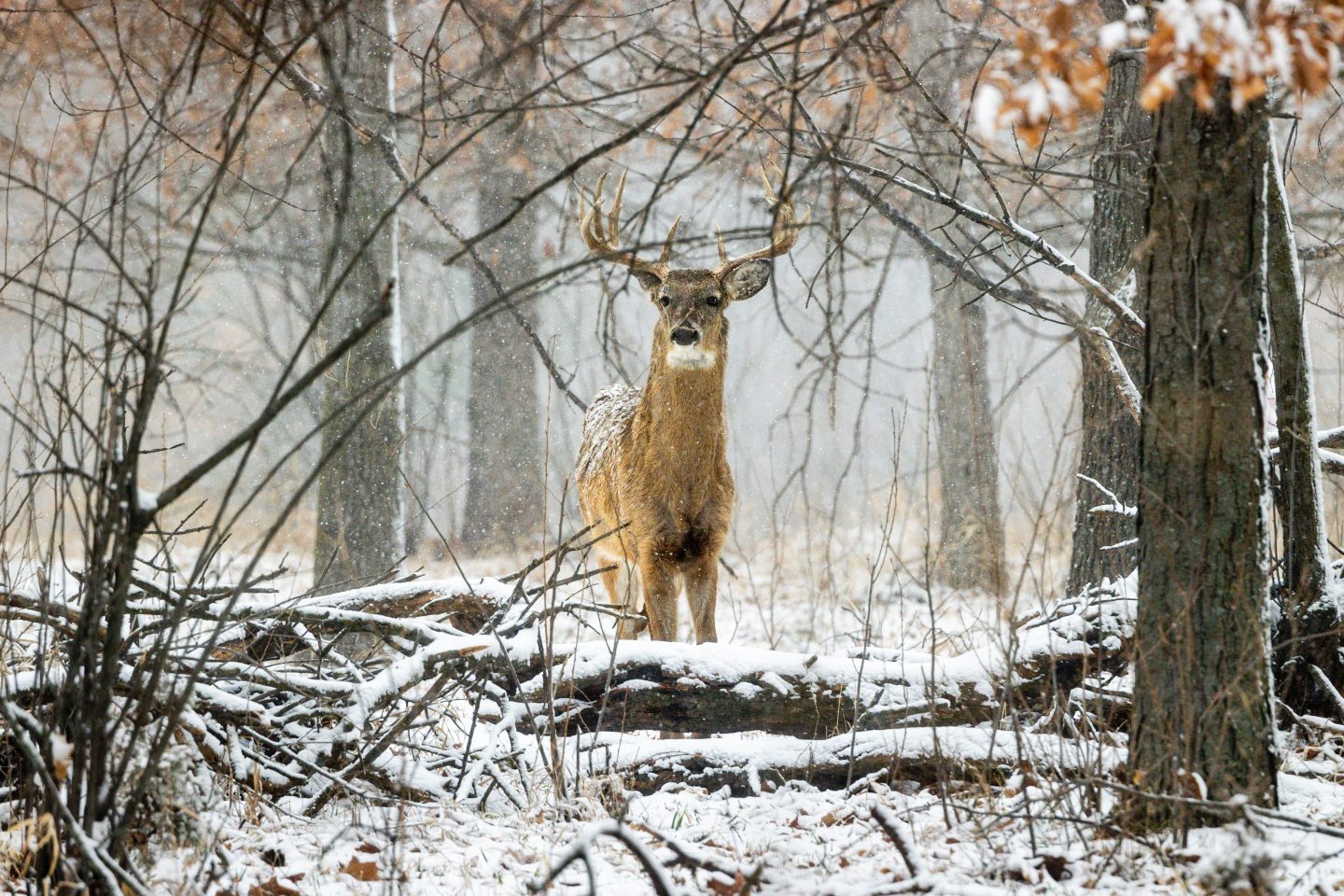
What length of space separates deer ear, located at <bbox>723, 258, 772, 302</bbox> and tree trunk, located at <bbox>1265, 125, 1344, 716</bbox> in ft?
10.3

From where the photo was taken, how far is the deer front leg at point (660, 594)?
6.24 m

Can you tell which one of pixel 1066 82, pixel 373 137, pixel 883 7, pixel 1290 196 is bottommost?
pixel 1066 82

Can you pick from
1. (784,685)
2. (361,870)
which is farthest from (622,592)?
(361,870)

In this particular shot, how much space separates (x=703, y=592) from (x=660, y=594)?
276 millimetres

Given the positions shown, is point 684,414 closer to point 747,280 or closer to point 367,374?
point 747,280

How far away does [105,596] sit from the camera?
2475mm

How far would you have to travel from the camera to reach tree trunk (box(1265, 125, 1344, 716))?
411 centimetres

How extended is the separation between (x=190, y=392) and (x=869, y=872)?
2718 cm

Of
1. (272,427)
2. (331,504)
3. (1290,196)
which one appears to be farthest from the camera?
(272,427)

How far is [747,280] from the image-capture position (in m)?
6.91

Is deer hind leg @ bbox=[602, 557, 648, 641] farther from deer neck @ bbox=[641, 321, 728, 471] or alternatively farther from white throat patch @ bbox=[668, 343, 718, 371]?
white throat patch @ bbox=[668, 343, 718, 371]

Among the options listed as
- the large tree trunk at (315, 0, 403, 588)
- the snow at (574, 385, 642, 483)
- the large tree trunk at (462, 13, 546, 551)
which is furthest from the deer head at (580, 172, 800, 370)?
the large tree trunk at (462, 13, 546, 551)

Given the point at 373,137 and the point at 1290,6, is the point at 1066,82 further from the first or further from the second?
the point at 373,137

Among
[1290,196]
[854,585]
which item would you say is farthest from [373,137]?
[1290,196]
